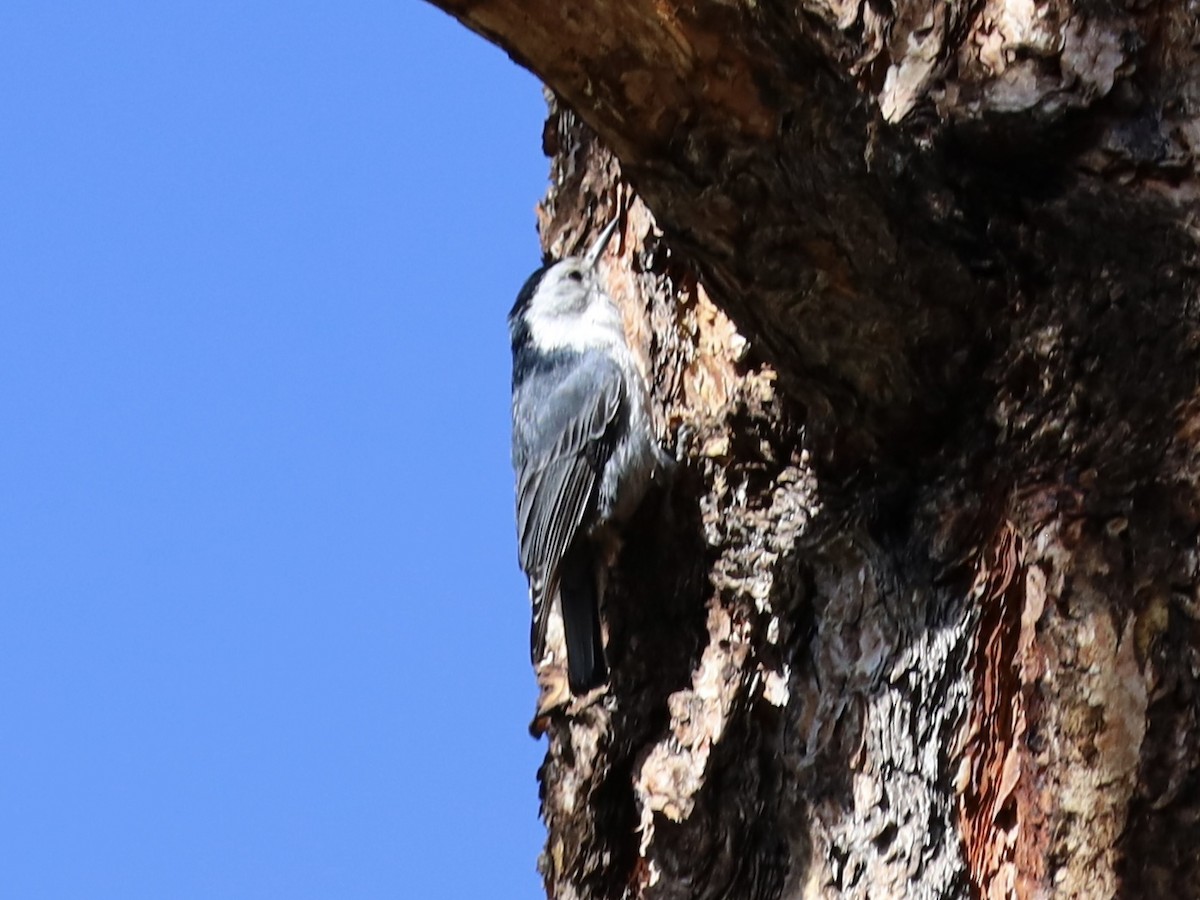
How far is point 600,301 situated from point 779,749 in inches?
50.2

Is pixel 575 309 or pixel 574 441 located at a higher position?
pixel 575 309

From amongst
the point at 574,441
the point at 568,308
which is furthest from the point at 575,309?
the point at 574,441

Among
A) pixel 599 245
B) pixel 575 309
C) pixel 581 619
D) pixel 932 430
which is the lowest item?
pixel 932 430

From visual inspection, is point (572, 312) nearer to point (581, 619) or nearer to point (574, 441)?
point (574, 441)

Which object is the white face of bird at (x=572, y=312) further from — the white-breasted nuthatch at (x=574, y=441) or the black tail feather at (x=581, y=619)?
the black tail feather at (x=581, y=619)

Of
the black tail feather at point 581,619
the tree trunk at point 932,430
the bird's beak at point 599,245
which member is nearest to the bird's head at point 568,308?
the bird's beak at point 599,245

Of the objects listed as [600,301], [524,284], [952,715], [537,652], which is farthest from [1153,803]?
[524,284]

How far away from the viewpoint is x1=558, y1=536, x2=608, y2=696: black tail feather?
2352 millimetres

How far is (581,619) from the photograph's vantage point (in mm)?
2570

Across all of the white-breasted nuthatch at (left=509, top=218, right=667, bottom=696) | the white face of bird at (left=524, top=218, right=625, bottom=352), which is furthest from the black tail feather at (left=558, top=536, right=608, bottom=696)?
the white face of bird at (left=524, top=218, right=625, bottom=352)

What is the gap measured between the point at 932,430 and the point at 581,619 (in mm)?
849

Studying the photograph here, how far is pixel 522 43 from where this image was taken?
159 cm

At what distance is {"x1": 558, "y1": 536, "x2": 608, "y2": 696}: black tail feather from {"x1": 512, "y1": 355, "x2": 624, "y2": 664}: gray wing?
3cm

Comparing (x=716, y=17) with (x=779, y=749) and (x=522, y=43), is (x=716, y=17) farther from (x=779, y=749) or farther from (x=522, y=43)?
(x=779, y=749)
